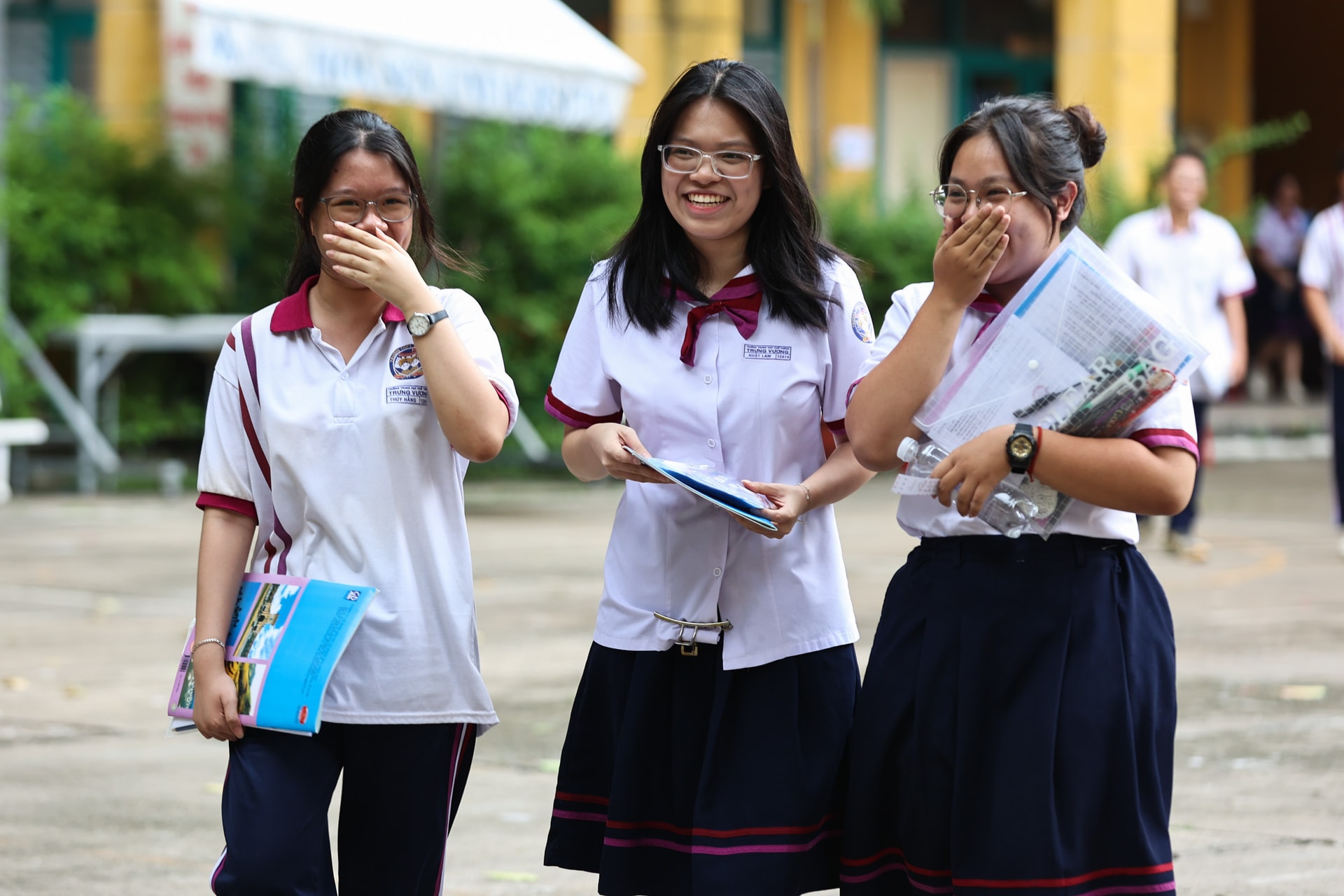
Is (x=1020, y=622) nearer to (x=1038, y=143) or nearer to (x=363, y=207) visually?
(x=1038, y=143)

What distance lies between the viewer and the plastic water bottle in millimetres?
2959

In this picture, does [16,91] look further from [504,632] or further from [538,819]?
[538,819]

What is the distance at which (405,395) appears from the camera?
10.6 feet

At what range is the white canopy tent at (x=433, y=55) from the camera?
36.2 feet

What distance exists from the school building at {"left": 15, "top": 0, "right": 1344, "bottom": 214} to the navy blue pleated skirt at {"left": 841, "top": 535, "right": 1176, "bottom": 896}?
368 inches

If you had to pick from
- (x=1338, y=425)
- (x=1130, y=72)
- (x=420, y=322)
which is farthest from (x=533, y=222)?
(x=420, y=322)

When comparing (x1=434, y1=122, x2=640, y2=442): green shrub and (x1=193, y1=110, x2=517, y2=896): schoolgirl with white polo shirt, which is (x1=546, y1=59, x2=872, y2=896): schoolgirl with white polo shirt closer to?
(x1=193, y1=110, x2=517, y2=896): schoolgirl with white polo shirt

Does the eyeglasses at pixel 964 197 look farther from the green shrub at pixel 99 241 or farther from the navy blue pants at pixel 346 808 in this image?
the green shrub at pixel 99 241

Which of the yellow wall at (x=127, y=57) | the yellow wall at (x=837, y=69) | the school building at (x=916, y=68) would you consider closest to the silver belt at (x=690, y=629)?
A: the school building at (x=916, y=68)

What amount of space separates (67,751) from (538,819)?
1681 mm

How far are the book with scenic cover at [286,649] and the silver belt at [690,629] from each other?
560 mm

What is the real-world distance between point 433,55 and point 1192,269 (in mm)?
4835

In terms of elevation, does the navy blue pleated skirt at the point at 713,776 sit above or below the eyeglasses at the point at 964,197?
below

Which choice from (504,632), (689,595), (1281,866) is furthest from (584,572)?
(689,595)
